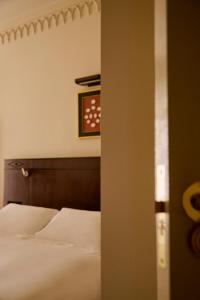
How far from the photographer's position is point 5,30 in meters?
3.83

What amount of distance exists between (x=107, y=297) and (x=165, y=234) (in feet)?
1.35

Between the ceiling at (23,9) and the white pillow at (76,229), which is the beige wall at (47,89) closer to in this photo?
the ceiling at (23,9)

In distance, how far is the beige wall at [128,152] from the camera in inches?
30.8

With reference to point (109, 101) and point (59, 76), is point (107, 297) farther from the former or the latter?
point (59, 76)

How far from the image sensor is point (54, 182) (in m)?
3.24

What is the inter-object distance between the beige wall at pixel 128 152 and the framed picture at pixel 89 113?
210 centimetres

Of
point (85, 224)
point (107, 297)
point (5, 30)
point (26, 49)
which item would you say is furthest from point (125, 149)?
point (5, 30)

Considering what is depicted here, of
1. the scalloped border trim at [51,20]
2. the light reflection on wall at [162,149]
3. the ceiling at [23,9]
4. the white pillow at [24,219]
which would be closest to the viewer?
the light reflection on wall at [162,149]

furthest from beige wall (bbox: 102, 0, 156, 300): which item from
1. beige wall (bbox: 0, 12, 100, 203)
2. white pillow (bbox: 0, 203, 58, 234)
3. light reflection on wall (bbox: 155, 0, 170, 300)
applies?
beige wall (bbox: 0, 12, 100, 203)

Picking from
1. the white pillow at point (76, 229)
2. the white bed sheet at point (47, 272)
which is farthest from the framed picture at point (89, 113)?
the white bed sheet at point (47, 272)

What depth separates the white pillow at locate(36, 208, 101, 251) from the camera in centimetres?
233

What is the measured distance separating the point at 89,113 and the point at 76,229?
123 centimetres

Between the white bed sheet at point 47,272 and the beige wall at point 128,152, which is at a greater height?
the beige wall at point 128,152

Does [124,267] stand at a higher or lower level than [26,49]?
lower
